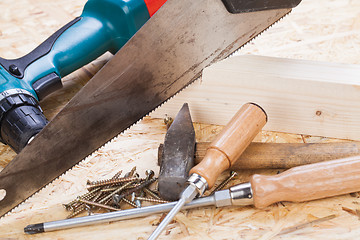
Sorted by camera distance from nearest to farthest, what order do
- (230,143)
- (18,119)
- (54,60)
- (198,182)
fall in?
(198,182) < (230,143) < (18,119) < (54,60)

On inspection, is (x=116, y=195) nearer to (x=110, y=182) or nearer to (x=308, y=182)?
(x=110, y=182)

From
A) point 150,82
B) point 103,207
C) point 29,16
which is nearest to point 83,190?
point 103,207

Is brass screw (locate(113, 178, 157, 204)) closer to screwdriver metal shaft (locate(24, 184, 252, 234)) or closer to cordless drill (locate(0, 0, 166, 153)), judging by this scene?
screwdriver metal shaft (locate(24, 184, 252, 234))

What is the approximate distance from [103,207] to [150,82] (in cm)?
54

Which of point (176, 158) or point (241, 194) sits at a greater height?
point (176, 158)

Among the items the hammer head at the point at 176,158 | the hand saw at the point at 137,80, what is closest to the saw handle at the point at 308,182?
the hammer head at the point at 176,158

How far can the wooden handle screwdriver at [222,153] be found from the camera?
1524 millimetres

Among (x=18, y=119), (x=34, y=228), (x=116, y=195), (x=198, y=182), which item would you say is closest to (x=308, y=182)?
(x=198, y=182)

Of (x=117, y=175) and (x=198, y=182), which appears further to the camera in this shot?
(x=117, y=175)

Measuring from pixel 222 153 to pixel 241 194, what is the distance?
0.53 ft

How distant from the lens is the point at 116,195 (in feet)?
5.58

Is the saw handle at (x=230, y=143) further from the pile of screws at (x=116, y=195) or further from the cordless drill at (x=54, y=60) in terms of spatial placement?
the cordless drill at (x=54, y=60)

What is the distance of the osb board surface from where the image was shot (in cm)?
159

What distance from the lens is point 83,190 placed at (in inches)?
70.7
